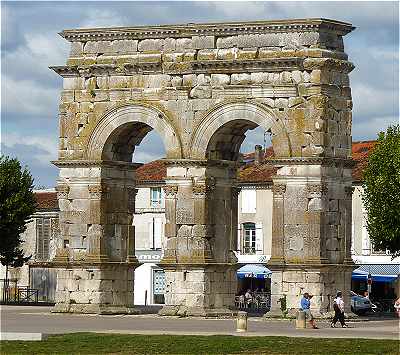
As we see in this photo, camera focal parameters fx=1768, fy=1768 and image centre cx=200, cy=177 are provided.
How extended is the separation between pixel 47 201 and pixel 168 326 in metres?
46.7

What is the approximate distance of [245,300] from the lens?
312ft

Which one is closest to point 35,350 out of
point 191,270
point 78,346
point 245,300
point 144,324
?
point 78,346

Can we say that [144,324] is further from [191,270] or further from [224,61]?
[224,61]

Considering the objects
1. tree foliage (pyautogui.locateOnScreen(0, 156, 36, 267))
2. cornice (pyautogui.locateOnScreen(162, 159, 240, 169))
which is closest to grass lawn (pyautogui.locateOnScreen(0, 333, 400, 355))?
cornice (pyautogui.locateOnScreen(162, 159, 240, 169))

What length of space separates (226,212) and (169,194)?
2.78 metres

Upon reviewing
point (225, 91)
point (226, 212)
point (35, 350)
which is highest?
point (225, 91)

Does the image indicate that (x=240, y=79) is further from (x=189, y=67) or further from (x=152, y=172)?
(x=152, y=172)

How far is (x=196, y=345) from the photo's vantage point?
55469 millimetres

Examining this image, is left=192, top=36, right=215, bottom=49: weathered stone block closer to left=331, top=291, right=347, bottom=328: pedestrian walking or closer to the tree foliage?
left=331, top=291, right=347, bottom=328: pedestrian walking

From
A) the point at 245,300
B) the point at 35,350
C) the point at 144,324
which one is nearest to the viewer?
the point at 35,350

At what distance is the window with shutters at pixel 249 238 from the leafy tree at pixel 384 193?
19344mm

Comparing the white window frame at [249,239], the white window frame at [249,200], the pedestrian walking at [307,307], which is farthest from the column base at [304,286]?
the white window frame at [249,200]

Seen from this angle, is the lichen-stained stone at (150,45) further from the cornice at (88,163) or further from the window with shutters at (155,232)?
the window with shutters at (155,232)

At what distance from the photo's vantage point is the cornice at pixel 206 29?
72125 mm
